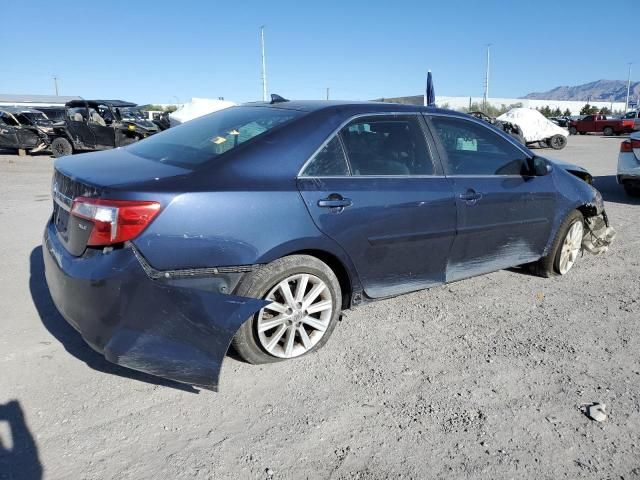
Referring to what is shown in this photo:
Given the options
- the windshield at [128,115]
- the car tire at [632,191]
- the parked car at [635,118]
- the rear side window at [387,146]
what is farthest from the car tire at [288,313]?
the parked car at [635,118]

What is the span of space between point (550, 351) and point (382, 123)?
1902 mm

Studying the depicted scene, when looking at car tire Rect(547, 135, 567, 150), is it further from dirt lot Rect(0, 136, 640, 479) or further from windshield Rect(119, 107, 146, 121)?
dirt lot Rect(0, 136, 640, 479)

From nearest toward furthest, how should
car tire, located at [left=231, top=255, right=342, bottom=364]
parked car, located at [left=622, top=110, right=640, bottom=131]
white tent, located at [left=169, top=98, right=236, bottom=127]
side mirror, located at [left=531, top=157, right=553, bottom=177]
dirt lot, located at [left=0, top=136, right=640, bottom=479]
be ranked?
1. dirt lot, located at [left=0, top=136, right=640, bottom=479]
2. car tire, located at [left=231, top=255, right=342, bottom=364]
3. side mirror, located at [left=531, top=157, right=553, bottom=177]
4. white tent, located at [left=169, top=98, right=236, bottom=127]
5. parked car, located at [left=622, top=110, right=640, bottom=131]

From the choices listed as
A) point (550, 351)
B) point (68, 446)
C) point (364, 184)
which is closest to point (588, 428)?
point (550, 351)

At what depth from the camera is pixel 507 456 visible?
2.33 m

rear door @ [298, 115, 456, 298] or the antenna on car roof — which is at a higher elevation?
the antenna on car roof

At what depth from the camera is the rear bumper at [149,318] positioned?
2.50m

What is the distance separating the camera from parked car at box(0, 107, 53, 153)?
53.0 ft

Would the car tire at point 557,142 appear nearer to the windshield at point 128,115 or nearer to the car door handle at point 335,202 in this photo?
the windshield at point 128,115

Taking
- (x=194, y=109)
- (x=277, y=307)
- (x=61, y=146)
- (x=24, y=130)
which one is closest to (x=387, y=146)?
(x=277, y=307)

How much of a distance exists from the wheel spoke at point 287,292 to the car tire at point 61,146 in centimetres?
1552

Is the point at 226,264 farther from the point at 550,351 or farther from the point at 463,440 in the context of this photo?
the point at 550,351

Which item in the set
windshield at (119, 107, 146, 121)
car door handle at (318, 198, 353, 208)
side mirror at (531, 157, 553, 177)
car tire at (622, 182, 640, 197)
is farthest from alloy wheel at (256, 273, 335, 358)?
windshield at (119, 107, 146, 121)

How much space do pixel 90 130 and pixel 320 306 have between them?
14.7 m
